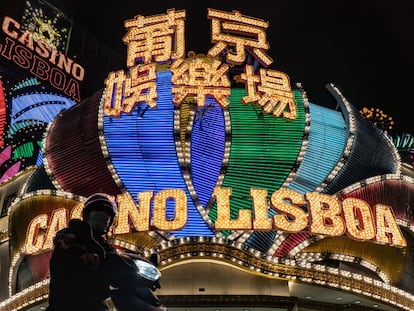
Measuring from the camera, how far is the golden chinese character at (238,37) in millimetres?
24109

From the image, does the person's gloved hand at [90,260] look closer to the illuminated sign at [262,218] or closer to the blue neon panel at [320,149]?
the illuminated sign at [262,218]

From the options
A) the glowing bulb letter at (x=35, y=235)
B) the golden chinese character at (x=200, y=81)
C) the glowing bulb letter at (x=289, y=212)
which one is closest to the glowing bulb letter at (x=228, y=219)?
the glowing bulb letter at (x=289, y=212)

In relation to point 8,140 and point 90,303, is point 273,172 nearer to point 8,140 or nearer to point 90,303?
point 90,303

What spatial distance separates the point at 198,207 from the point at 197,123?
413 cm

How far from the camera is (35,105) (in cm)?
4503

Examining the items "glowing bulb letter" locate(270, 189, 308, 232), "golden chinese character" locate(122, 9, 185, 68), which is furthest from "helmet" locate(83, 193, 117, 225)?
"golden chinese character" locate(122, 9, 185, 68)

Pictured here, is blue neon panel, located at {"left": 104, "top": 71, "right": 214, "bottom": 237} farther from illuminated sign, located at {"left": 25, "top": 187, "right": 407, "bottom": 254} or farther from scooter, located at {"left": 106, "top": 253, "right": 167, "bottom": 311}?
scooter, located at {"left": 106, "top": 253, "right": 167, "bottom": 311}

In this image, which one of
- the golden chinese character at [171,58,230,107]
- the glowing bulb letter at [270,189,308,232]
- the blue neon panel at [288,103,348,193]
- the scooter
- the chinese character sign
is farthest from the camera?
the blue neon panel at [288,103,348,193]

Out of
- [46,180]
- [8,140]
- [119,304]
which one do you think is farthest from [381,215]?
[8,140]

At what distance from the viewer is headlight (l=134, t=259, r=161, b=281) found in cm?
465

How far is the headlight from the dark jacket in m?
0.38

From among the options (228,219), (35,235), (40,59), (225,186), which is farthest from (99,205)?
(40,59)

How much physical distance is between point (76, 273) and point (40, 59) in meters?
47.1

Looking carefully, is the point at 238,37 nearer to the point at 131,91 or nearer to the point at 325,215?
the point at 131,91
